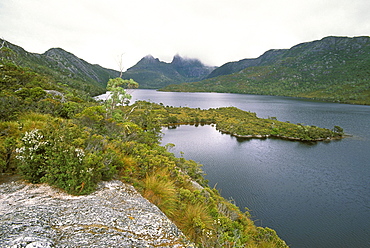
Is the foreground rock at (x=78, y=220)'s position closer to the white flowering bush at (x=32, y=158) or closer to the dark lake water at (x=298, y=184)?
the white flowering bush at (x=32, y=158)

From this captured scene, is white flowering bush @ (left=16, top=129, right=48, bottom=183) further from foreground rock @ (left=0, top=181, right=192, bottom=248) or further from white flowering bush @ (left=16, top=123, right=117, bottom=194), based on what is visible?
foreground rock @ (left=0, top=181, right=192, bottom=248)

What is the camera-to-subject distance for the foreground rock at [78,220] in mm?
3531

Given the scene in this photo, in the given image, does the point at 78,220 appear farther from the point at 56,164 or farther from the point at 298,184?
the point at 298,184

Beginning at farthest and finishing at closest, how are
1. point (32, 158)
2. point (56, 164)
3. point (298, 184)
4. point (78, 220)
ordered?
point (298, 184), point (56, 164), point (32, 158), point (78, 220)

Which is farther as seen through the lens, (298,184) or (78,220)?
(298,184)

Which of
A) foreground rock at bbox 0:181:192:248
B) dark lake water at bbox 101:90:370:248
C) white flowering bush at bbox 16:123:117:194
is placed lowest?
dark lake water at bbox 101:90:370:248

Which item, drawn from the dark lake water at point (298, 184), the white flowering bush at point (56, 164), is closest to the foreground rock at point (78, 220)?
the white flowering bush at point (56, 164)

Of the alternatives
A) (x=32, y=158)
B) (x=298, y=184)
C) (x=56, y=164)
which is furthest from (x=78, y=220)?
(x=298, y=184)

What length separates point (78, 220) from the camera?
432cm

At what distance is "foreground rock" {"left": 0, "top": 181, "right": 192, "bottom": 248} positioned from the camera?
353cm

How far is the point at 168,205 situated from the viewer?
6.99 metres

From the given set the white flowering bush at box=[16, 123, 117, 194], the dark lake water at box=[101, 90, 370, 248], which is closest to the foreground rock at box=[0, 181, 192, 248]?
the white flowering bush at box=[16, 123, 117, 194]

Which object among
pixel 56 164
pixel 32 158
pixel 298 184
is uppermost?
pixel 32 158

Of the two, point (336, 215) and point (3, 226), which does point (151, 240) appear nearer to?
point (3, 226)
